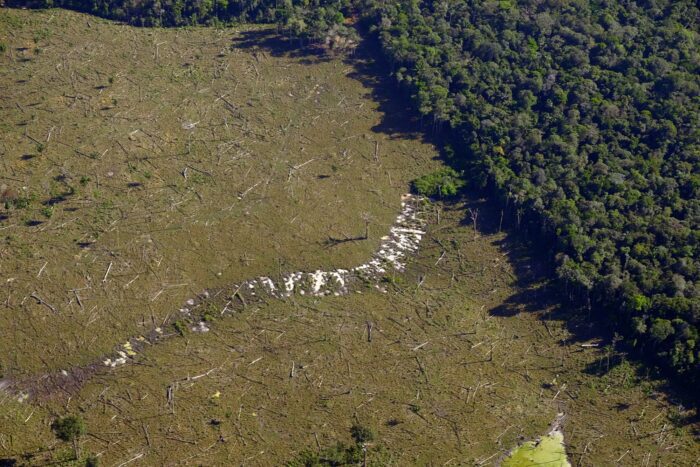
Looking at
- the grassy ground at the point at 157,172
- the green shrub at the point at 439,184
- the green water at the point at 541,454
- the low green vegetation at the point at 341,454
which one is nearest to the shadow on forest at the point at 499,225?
the green shrub at the point at 439,184

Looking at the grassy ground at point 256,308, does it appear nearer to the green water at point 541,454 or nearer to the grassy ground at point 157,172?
the grassy ground at point 157,172

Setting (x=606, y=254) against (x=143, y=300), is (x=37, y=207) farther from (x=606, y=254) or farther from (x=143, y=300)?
(x=606, y=254)

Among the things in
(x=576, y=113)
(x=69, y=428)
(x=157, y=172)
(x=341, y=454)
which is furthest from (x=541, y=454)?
(x=157, y=172)

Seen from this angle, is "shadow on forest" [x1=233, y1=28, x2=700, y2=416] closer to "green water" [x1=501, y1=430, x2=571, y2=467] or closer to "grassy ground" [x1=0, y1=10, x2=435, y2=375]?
"grassy ground" [x1=0, y1=10, x2=435, y2=375]

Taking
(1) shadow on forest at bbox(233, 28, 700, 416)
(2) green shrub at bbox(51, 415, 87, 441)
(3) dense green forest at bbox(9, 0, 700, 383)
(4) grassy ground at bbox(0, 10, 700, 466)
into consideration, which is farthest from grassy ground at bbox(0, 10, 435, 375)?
(2) green shrub at bbox(51, 415, 87, 441)

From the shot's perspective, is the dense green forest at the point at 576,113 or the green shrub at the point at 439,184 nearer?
the dense green forest at the point at 576,113

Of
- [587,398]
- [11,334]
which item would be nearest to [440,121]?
[587,398]
